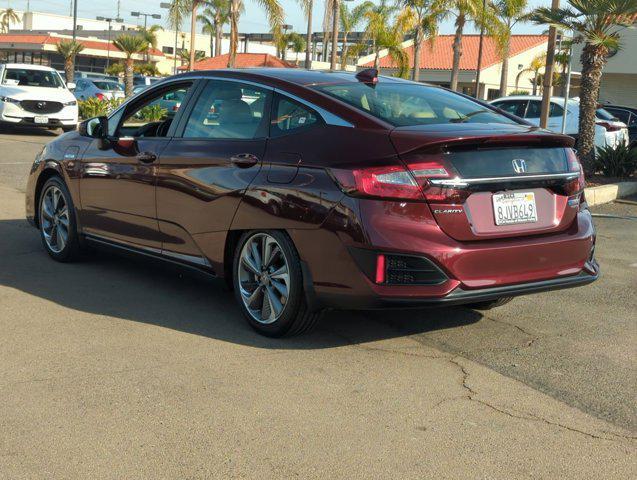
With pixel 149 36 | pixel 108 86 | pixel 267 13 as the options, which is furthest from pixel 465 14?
pixel 149 36

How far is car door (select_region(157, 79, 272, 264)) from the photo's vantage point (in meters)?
5.37

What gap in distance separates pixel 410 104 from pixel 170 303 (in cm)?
215

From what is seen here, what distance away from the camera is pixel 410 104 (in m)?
5.36

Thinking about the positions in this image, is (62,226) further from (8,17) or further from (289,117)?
(8,17)

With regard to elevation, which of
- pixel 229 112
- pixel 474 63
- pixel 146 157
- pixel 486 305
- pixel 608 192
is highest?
pixel 474 63

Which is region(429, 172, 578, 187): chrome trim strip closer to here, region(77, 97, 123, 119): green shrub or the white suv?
the white suv

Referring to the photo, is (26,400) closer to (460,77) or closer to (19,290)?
(19,290)

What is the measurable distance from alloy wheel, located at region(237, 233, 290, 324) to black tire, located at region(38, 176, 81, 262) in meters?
2.23

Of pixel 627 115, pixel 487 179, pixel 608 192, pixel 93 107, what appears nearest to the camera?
pixel 487 179

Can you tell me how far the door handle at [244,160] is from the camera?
17.3ft

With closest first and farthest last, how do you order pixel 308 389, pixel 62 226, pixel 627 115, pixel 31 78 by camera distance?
1. pixel 308 389
2. pixel 62 226
3. pixel 627 115
4. pixel 31 78

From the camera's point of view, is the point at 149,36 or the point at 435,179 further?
the point at 149,36

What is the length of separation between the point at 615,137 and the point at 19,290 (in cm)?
1460

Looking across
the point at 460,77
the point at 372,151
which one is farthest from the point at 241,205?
the point at 460,77
